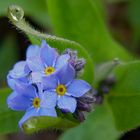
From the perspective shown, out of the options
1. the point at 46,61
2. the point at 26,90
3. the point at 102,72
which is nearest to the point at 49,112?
the point at 26,90

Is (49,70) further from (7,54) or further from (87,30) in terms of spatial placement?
(7,54)

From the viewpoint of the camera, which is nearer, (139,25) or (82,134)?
(82,134)

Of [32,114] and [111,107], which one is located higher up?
[32,114]

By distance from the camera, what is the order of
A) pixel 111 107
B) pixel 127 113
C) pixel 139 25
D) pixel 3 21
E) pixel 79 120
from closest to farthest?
pixel 79 120, pixel 127 113, pixel 111 107, pixel 139 25, pixel 3 21

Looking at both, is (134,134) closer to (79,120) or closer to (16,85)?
(79,120)

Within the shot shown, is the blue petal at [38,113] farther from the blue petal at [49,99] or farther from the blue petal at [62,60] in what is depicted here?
the blue petal at [62,60]

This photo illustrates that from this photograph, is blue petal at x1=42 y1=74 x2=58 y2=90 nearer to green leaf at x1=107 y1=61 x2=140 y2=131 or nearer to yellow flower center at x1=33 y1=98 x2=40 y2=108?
yellow flower center at x1=33 y1=98 x2=40 y2=108

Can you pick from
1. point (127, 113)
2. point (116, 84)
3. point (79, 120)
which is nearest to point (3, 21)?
point (116, 84)

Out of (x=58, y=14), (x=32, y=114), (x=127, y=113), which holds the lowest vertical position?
(x=127, y=113)
